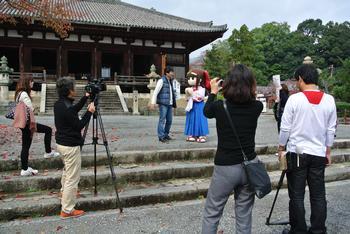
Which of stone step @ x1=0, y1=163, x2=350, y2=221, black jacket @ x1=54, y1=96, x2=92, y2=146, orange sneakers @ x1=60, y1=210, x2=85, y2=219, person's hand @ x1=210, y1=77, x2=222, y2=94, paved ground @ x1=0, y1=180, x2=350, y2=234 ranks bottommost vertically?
paved ground @ x1=0, y1=180, x2=350, y2=234

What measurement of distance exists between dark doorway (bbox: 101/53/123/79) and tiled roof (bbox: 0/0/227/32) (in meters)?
2.97

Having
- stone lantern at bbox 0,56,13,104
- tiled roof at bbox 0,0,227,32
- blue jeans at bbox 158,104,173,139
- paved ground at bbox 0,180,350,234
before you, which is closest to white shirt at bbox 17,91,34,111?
paved ground at bbox 0,180,350,234

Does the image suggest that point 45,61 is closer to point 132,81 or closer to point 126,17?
point 126,17

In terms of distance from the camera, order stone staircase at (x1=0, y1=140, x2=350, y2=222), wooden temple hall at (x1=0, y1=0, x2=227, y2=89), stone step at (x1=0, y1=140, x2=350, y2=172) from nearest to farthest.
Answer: stone staircase at (x1=0, y1=140, x2=350, y2=222) < stone step at (x1=0, y1=140, x2=350, y2=172) < wooden temple hall at (x1=0, y1=0, x2=227, y2=89)

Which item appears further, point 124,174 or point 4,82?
point 4,82

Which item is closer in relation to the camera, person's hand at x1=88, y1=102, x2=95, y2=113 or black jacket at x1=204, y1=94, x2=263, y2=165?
black jacket at x1=204, y1=94, x2=263, y2=165

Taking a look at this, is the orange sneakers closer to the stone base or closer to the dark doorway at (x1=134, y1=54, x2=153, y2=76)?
the stone base

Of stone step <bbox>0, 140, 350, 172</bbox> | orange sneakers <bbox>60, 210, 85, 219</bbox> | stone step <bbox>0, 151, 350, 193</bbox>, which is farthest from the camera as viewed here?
stone step <bbox>0, 140, 350, 172</bbox>

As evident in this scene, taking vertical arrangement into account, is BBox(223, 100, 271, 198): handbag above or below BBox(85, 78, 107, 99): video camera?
below

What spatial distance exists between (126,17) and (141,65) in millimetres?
3619

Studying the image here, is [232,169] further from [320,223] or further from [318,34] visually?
[318,34]

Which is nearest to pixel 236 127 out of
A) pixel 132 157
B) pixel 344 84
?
pixel 132 157

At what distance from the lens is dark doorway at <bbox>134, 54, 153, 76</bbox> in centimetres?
2505

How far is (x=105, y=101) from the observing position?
1970 cm
